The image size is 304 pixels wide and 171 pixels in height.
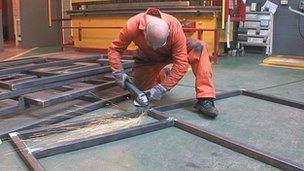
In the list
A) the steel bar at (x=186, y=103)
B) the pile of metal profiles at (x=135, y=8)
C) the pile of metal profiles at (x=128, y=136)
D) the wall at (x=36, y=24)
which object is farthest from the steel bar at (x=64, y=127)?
the wall at (x=36, y=24)

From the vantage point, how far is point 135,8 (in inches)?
241

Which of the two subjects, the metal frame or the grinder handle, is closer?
the metal frame

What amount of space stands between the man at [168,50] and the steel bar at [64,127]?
278mm

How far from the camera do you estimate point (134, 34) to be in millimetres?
2689

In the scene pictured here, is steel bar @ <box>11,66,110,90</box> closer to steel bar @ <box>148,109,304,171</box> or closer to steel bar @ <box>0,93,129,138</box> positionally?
steel bar @ <box>0,93,129,138</box>

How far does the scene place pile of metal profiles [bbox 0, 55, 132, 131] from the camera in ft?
8.53

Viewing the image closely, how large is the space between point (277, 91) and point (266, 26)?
9.79ft

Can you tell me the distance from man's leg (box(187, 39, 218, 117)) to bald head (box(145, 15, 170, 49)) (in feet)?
1.17

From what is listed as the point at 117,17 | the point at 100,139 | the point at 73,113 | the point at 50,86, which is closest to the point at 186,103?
the point at 73,113

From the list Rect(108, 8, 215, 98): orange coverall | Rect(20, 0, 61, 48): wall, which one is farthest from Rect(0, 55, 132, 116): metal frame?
Rect(20, 0, 61, 48): wall

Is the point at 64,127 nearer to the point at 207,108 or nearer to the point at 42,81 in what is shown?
the point at 42,81

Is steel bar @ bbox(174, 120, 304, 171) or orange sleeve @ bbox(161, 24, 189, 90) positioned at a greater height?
orange sleeve @ bbox(161, 24, 189, 90)

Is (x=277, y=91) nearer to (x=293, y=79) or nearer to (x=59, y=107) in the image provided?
(x=293, y=79)

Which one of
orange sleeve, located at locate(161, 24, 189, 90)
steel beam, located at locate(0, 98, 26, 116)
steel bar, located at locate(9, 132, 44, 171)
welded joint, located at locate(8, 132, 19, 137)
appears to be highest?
orange sleeve, located at locate(161, 24, 189, 90)
